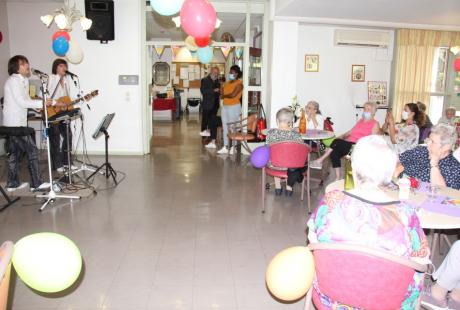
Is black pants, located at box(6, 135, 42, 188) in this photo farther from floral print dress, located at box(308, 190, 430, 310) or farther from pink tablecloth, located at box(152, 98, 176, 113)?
pink tablecloth, located at box(152, 98, 176, 113)

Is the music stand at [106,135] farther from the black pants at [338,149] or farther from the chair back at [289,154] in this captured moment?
the black pants at [338,149]

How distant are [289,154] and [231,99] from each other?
3590mm

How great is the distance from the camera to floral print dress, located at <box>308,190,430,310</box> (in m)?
1.67

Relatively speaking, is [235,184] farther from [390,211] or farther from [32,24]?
[32,24]

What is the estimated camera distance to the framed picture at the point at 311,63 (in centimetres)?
841

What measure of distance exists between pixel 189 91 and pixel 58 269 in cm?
1487

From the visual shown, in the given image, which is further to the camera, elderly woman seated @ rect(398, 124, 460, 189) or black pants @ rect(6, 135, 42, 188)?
black pants @ rect(6, 135, 42, 188)

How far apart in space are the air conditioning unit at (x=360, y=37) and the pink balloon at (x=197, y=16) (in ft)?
13.9

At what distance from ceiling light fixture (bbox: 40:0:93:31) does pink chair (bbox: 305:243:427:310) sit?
6.08 meters

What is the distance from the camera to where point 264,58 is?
7.68 metres

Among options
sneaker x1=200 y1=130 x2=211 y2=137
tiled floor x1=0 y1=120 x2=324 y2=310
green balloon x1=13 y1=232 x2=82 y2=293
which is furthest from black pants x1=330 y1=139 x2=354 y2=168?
green balloon x1=13 y1=232 x2=82 y2=293

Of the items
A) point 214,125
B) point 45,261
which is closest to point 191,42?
point 214,125

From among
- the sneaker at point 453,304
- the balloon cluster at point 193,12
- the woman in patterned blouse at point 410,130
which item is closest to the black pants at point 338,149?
the woman in patterned blouse at point 410,130

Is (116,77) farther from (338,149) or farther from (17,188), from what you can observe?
(338,149)
